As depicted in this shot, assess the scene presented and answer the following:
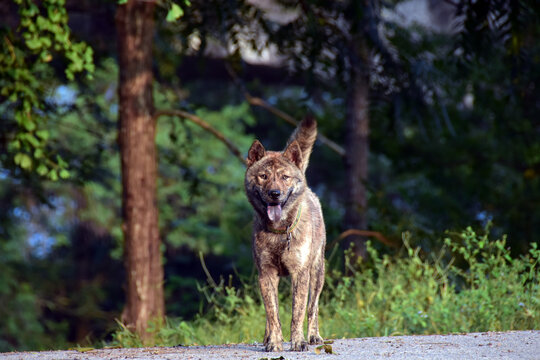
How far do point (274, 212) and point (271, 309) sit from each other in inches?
34.2

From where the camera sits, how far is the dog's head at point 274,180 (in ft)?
21.1

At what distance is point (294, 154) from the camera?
22.3ft

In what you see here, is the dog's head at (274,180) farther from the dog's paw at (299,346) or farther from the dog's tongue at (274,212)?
the dog's paw at (299,346)

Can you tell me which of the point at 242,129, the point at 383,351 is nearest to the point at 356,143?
the point at 383,351

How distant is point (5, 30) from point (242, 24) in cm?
310

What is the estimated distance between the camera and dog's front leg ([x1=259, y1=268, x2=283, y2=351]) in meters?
6.39

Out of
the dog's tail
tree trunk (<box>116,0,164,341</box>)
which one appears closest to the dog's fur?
the dog's tail

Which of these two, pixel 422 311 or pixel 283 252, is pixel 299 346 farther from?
pixel 422 311

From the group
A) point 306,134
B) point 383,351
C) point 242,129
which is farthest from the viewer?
point 242,129

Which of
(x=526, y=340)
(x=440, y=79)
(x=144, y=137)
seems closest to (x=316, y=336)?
(x=526, y=340)

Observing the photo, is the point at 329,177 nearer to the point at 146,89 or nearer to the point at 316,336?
the point at 146,89

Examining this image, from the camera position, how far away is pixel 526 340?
21.4 ft

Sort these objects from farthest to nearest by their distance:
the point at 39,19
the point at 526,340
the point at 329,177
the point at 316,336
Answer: the point at 329,177
the point at 39,19
the point at 316,336
the point at 526,340

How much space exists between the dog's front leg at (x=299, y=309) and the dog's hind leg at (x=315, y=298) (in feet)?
1.60
